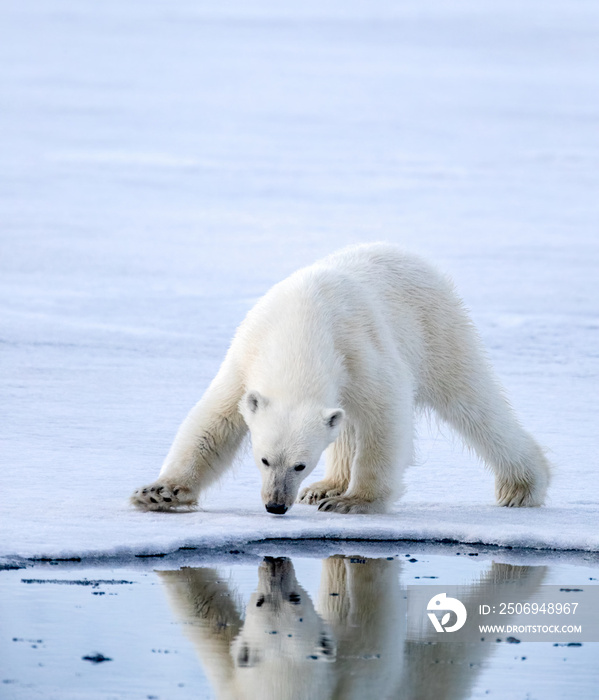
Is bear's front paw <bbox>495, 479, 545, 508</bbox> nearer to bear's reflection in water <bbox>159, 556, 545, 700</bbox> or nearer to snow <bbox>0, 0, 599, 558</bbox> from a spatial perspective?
snow <bbox>0, 0, 599, 558</bbox>

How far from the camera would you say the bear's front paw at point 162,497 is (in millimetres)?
4094

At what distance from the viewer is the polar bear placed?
4027 millimetres

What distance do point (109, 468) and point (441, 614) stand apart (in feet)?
7.14

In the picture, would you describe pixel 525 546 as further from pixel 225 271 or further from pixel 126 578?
pixel 225 271

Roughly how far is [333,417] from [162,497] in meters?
0.67

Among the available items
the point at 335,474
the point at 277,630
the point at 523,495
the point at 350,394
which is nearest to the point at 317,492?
the point at 335,474

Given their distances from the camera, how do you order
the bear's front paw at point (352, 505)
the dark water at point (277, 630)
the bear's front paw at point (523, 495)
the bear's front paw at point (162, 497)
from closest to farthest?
the dark water at point (277, 630) < the bear's front paw at point (162, 497) < the bear's front paw at point (352, 505) < the bear's front paw at point (523, 495)

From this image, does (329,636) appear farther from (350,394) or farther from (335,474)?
(335,474)

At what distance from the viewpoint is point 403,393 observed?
14.4ft

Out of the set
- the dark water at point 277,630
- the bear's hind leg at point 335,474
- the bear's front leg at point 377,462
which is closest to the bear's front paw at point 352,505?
the bear's front leg at point 377,462

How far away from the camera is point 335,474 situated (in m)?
4.95

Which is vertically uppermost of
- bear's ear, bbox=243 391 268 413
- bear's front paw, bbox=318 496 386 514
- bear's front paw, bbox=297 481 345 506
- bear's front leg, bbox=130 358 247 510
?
bear's ear, bbox=243 391 268 413

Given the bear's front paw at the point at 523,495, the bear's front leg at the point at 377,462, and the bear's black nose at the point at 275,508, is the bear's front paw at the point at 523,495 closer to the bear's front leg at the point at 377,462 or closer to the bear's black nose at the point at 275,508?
the bear's front leg at the point at 377,462

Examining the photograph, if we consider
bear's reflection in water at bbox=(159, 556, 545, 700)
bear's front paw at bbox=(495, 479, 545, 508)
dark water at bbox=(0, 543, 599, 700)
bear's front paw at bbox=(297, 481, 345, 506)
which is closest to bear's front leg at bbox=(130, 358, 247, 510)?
bear's front paw at bbox=(297, 481, 345, 506)
